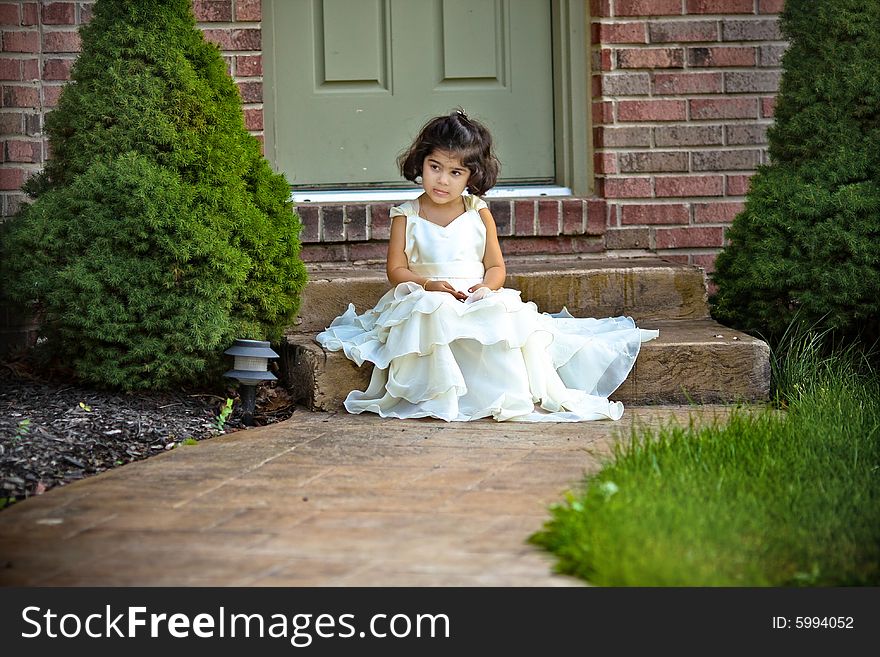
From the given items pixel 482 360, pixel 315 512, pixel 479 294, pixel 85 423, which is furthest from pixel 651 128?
pixel 315 512

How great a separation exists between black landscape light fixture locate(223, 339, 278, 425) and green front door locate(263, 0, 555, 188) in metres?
1.66

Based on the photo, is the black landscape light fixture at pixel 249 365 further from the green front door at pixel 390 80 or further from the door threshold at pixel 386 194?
the green front door at pixel 390 80

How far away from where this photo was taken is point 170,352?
4137 millimetres

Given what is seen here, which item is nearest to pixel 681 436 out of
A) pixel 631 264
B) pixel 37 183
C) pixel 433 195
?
pixel 433 195

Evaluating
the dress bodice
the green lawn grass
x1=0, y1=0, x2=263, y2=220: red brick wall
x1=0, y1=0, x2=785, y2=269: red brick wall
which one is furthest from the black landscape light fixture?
x1=0, y1=0, x2=263, y2=220: red brick wall

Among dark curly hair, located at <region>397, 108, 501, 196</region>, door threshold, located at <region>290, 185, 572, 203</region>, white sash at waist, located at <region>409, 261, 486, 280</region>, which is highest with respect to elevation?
dark curly hair, located at <region>397, 108, 501, 196</region>

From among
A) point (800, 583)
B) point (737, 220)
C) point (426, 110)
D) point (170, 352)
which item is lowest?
point (800, 583)

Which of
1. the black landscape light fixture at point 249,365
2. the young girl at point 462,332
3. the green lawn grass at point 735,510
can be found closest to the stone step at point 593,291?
the young girl at point 462,332

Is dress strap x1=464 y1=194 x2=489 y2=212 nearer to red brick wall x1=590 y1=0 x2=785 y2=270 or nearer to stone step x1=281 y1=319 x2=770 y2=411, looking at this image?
stone step x1=281 y1=319 x2=770 y2=411

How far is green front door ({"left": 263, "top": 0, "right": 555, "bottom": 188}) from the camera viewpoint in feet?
18.5

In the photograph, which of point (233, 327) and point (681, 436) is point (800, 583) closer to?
point (681, 436)

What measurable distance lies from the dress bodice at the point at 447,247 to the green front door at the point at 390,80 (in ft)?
3.75

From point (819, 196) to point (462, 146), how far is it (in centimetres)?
157

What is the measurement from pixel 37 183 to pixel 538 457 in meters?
2.41
